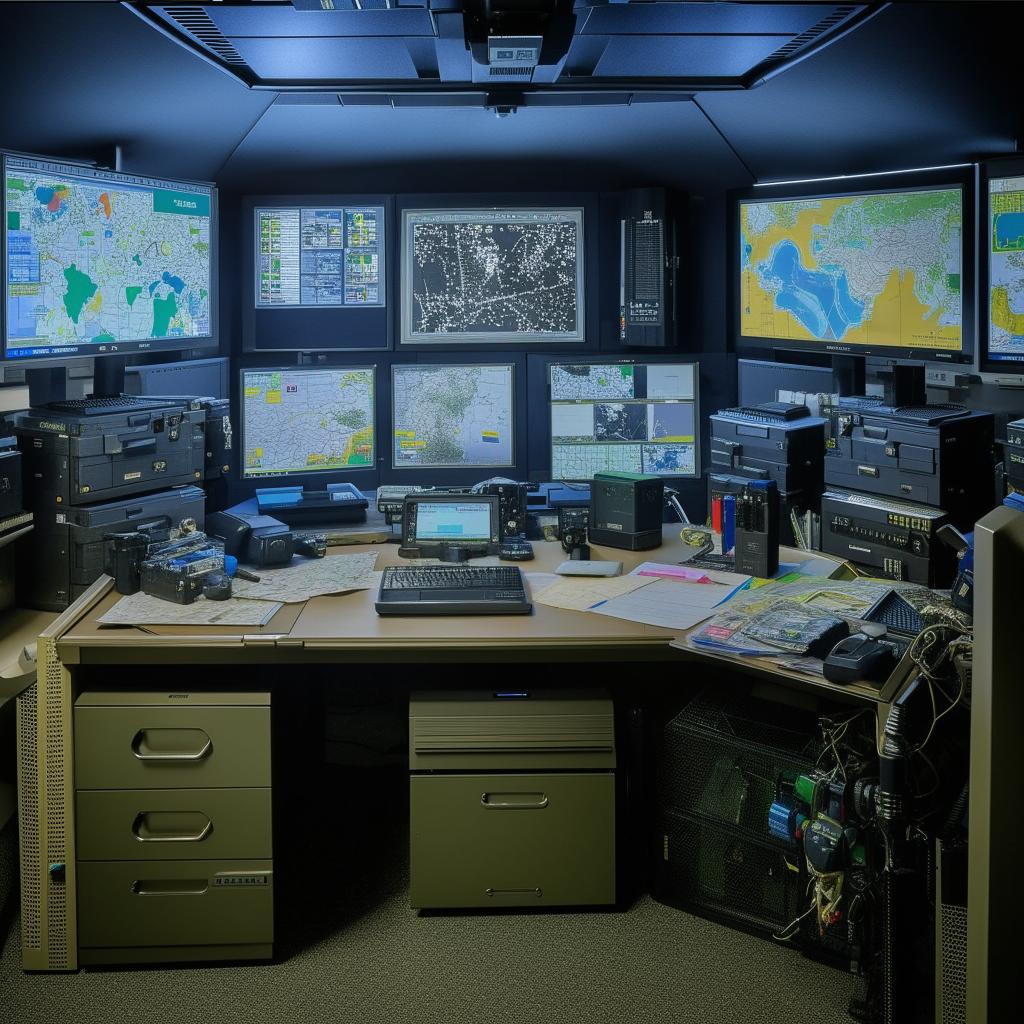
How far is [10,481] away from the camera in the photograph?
2.69 meters

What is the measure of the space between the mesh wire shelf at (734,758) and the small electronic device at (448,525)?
73cm

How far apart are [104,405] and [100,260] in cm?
35

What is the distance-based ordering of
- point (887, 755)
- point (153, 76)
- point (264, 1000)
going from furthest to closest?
point (153, 76), point (264, 1000), point (887, 755)

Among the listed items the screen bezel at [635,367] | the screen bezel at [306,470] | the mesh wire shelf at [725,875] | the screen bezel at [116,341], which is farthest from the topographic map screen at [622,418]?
the mesh wire shelf at [725,875]

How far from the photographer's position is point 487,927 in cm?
264

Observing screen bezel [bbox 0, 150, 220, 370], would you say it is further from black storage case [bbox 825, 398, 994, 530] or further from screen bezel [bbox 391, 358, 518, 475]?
black storage case [bbox 825, 398, 994, 530]

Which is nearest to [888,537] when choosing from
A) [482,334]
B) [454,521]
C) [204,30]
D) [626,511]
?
[626,511]

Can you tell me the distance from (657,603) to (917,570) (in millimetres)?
740

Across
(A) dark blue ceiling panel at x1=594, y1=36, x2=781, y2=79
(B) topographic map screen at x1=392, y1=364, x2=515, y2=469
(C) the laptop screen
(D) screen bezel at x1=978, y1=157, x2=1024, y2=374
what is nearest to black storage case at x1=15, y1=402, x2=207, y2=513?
(C) the laptop screen

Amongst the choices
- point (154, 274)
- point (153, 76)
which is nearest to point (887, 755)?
point (154, 274)

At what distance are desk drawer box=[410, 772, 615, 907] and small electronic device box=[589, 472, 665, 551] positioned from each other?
81 cm

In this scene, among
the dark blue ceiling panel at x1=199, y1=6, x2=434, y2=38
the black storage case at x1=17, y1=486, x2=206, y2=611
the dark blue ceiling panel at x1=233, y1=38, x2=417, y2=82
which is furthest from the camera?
the black storage case at x1=17, y1=486, x2=206, y2=611

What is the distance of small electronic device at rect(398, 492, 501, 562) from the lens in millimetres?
3086

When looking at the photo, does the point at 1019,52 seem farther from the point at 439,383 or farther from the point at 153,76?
the point at 153,76
